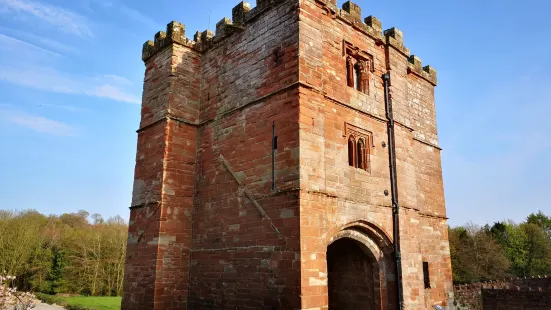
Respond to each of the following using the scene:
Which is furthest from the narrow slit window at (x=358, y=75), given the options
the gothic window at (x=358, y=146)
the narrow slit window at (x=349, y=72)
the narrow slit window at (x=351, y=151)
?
the narrow slit window at (x=351, y=151)

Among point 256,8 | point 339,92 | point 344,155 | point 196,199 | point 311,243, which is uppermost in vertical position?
point 256,8

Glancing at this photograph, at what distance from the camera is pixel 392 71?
11.1 m

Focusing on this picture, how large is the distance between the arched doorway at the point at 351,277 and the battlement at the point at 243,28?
545 centimetres

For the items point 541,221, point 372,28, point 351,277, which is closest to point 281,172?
point 351,277

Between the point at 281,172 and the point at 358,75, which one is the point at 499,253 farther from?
the point at 281,172

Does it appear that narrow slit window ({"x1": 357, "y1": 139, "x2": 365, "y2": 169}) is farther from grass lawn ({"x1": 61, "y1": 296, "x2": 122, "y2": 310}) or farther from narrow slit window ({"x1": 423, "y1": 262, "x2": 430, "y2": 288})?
grass lawn ({"x1": 61, "y1": 296, "x2": 122, "y2": 310})

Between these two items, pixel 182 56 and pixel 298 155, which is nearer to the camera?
pixel 298 155

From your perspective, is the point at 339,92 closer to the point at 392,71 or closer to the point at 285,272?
the point at 392,71

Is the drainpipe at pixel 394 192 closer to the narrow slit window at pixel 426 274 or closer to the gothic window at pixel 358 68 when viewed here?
the gothic window at pixel 358 68

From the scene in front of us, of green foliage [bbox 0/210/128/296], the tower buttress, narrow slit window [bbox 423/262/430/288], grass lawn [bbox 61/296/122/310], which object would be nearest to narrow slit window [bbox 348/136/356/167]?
the tower buttress

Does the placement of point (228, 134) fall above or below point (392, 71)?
below

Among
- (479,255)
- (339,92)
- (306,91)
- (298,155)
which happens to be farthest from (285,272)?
(479,255)

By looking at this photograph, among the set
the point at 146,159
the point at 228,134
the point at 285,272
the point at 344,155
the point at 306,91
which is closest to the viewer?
the point at 285,272

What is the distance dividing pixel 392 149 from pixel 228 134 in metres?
4.13
